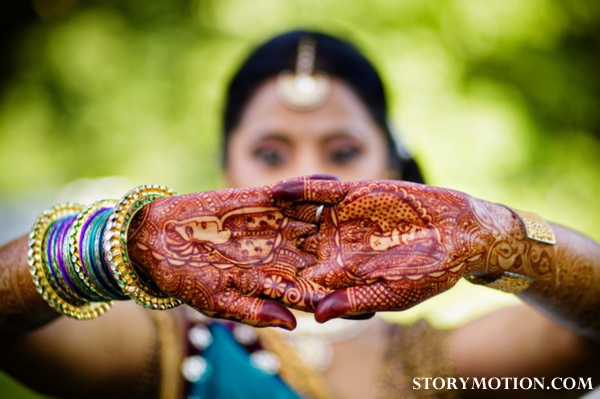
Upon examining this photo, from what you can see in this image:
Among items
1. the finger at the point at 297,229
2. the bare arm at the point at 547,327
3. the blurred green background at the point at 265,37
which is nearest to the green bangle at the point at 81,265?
the finger at the point at 297,229

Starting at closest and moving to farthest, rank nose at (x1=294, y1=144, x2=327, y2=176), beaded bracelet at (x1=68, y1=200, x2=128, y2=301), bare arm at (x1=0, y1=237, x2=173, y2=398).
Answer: beaded bracelet at (x1=68, y1=200, x2=128, y2=301) < bare arm at (x1=0, y1=237, x2=173, y2=398) < nose at (x1=294, y1=144, x2=327, y2=176)

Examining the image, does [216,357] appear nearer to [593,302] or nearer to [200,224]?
[200,224]

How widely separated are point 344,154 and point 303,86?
27 centimetres

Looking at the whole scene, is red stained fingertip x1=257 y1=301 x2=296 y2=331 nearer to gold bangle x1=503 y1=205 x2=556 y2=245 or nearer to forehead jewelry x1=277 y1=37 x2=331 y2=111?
gold bangle x1=503 y1=205 x2=556 y2=245

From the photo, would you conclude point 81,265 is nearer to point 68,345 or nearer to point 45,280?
point 45,280

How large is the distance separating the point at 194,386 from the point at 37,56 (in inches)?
209

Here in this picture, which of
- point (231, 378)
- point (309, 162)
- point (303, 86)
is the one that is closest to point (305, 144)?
point (309, 162)

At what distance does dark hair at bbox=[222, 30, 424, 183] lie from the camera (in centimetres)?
209

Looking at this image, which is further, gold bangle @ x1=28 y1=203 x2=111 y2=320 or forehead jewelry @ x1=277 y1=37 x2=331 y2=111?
forehead jewelry @ x1=277 y1=37 x2=331 y2=111

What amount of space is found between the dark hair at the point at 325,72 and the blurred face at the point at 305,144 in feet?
0.31

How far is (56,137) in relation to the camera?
5.85m

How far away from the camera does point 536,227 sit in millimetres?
1191

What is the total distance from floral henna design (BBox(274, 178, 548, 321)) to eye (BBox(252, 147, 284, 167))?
35.3 inches

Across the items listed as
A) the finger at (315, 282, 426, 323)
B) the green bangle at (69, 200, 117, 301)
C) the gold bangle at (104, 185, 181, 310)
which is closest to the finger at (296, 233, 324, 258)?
the finger at (315, 282, 426, 323)
